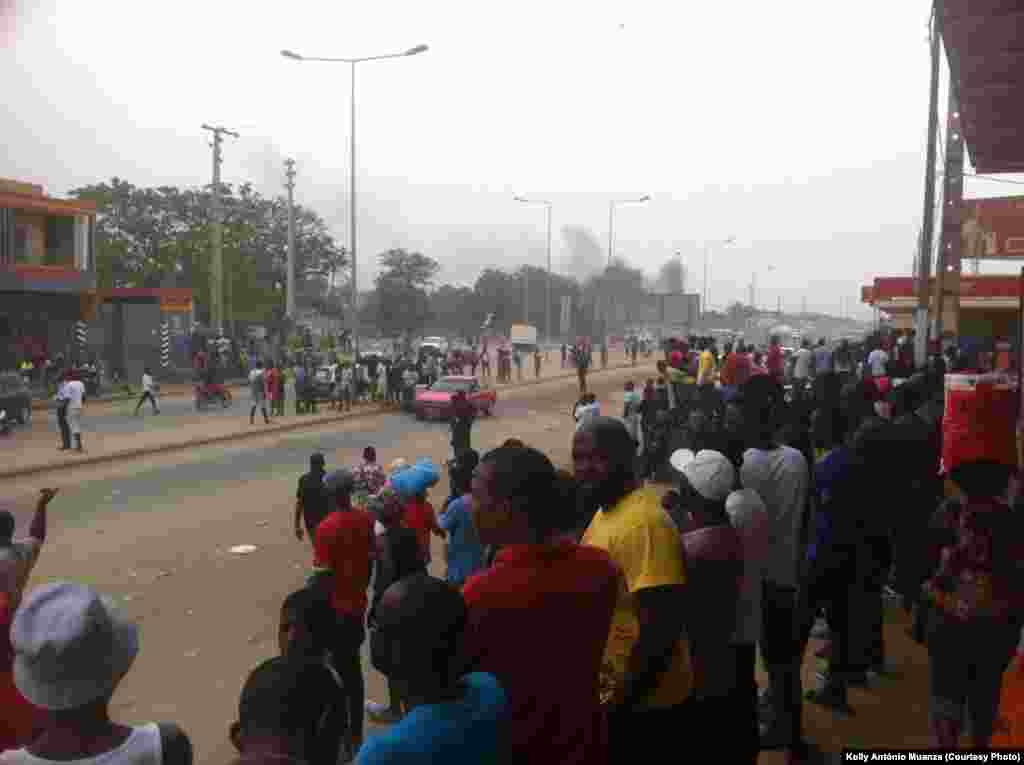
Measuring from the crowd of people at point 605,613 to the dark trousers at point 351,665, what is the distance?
0.6 inches

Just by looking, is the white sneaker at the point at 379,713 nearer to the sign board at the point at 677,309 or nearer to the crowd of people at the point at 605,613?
the crowd of people at the point at 605,613

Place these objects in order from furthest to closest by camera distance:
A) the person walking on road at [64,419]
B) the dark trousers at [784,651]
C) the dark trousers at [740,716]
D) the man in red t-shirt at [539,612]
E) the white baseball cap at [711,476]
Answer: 1. the person walking on road at [64,419]
2. the dark trousers at [784,651]
3. the white baseball cap at [711,476]
4. the dark trousers at [740,716]
5. the man in red t-shirt at [539,612]

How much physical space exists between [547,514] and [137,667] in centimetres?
492

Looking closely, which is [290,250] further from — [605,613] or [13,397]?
[605,613]

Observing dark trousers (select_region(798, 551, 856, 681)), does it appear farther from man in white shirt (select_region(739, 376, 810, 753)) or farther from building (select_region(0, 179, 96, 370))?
building (select_region(0, 179, 96, 370))

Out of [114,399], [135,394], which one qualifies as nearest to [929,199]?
[114,399]

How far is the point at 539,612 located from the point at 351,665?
280 cm

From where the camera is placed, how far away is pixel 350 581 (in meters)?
5.29

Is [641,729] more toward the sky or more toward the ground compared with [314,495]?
more toward the sky

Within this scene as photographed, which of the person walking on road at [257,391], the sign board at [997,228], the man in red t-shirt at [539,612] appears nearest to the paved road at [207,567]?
the man in red t-shirt at [539,612]

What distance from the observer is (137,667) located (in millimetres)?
6535

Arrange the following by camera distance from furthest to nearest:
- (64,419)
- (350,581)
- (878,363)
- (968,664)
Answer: (64,419)
(878,363)
(350,581)
(968,664)

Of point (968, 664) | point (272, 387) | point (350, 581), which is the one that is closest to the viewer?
point (968, 664)

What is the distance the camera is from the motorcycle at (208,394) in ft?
86.5
